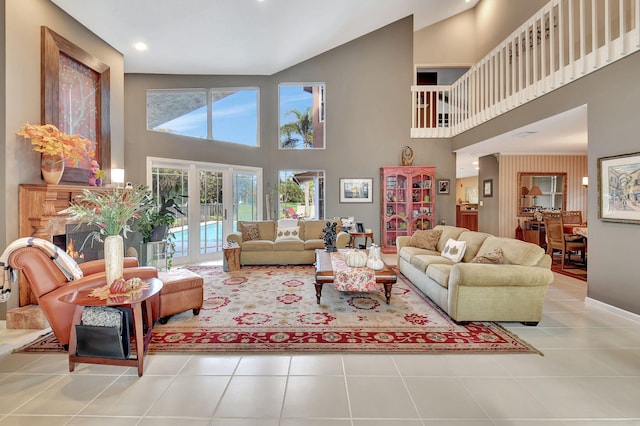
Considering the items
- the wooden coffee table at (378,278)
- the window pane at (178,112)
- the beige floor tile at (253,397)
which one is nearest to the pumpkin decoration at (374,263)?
the wooden coffee table at (378,278)

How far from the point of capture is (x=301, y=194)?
24.7 feet

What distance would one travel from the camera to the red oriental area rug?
260 cm

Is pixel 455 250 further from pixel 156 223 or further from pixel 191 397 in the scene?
pixel 156 223

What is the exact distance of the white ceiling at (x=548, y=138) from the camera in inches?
166

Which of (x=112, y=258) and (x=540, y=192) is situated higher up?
(x=540, y=192)

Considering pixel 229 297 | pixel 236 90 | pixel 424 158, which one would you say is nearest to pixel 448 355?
pixel 229 297

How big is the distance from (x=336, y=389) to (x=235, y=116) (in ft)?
20.6

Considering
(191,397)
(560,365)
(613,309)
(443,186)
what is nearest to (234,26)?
(191,397)

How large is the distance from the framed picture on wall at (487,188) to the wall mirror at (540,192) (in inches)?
24.3

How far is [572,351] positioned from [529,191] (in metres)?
6.21

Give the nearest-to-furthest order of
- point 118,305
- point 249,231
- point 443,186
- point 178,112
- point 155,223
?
1. point 118,305
2. point 155,223
3. point 249,231
4. point 178,112
5. point 443,186

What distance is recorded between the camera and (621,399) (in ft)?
6.34

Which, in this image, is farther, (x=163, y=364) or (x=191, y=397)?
(x=163, y=364)

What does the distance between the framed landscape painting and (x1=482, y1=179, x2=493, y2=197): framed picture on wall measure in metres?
4.73
